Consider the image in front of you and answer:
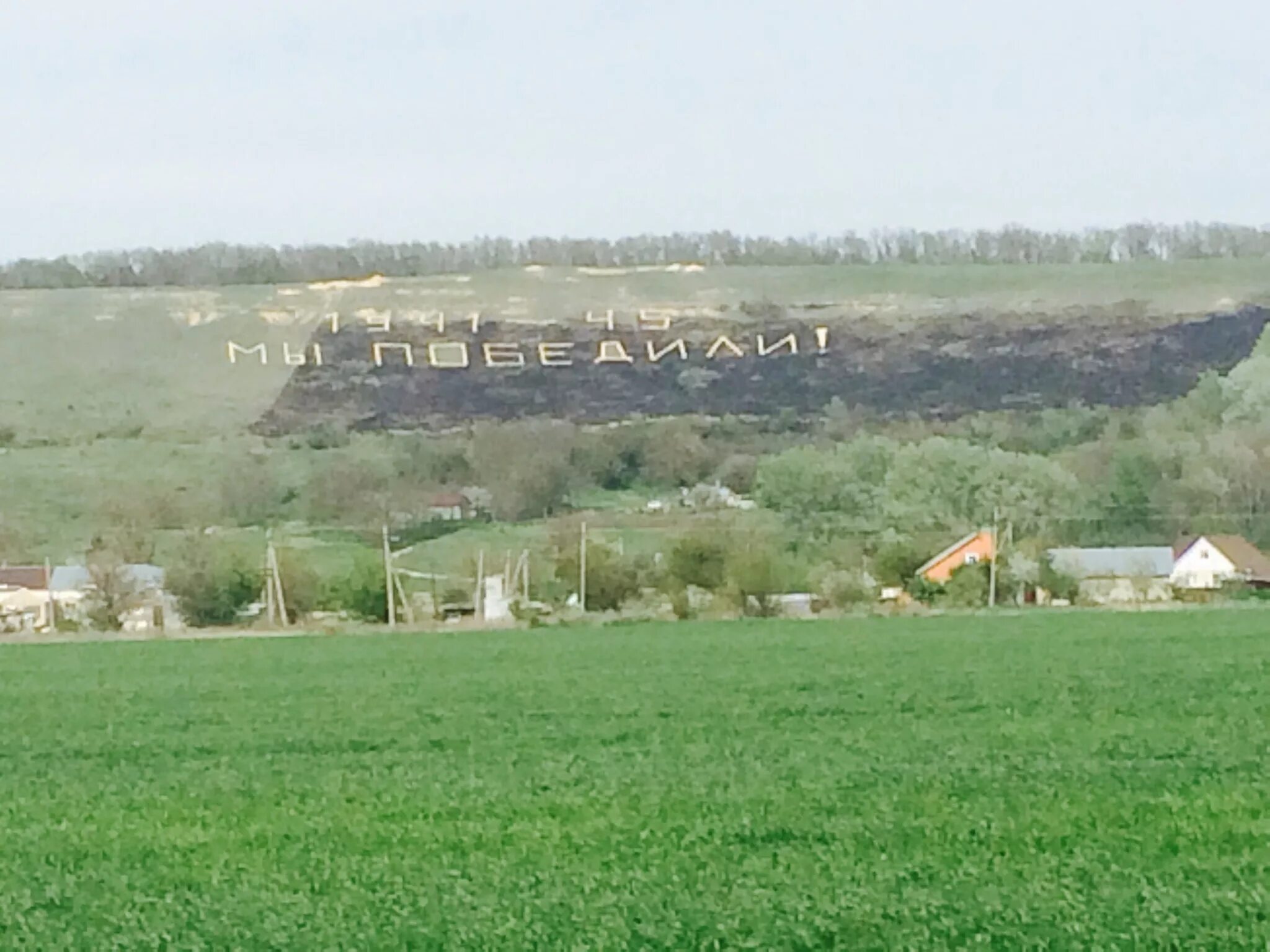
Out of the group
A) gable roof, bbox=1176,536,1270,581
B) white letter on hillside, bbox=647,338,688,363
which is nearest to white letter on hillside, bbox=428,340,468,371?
white letter on hillside, bbox=647,338,688,363

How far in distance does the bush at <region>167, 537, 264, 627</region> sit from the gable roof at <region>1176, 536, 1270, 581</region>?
15.2 meters

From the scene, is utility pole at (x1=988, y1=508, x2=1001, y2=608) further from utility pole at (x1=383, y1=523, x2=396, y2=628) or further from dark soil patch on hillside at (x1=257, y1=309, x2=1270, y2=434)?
dark soil patch on hillside at (x1=257, y1=309, x2=1270, y2=434)

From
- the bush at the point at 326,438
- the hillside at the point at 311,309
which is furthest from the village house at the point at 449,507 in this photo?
the hillside at the point at 311,309

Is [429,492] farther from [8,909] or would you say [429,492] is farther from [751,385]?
[8,909]

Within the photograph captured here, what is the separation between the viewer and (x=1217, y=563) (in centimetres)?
3250

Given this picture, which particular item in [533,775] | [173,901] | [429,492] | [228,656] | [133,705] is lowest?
[429,492]

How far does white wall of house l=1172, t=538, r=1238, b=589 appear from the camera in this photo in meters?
30.5

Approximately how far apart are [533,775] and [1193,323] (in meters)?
45.1

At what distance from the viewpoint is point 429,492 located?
44469 mm

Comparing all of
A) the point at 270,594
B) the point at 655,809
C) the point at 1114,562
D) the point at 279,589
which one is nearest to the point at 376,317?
the point at 270,594

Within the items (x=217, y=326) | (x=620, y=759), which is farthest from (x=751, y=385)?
(x=620, y=759)

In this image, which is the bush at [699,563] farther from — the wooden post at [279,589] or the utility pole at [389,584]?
the wooden post at [279,589]

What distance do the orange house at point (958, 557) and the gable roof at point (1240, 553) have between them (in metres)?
4.24

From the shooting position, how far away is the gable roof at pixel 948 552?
29.3 meters
